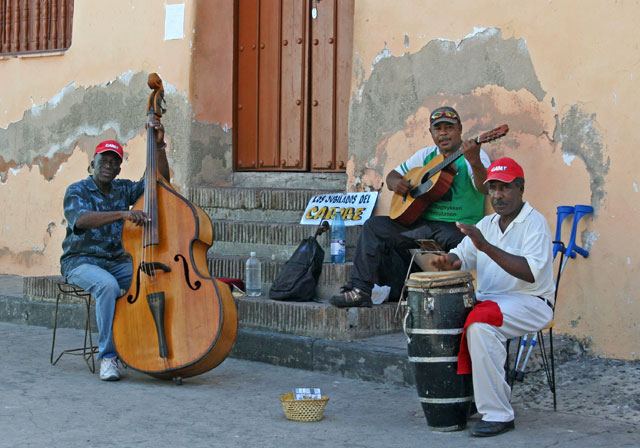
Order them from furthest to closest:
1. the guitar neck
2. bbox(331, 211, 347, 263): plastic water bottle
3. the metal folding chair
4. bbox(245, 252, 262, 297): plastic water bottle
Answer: bbox(245, 252, 262, 297): plastic water bottle < bbox(331, 211, 347, 263): plastic water bottle < the guitar neck < the metal folding chair

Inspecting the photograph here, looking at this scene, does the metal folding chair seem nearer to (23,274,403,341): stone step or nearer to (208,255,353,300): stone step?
(23,274,403,341): stone step

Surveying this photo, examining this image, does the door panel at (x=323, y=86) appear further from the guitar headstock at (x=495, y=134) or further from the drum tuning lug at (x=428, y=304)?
the drum tuning lug at (x=428, y=304)

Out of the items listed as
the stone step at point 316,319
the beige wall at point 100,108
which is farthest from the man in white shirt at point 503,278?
the beige wall at point 100,108

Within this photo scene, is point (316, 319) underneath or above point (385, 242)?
underneath

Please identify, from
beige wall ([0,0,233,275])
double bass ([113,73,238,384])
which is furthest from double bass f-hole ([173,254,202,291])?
beige wall ([0,0,233,275])

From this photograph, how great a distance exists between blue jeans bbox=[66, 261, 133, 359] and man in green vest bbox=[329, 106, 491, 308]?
4.59 ft

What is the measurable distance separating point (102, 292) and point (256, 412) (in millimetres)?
1463

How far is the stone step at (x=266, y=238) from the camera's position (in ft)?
24.0

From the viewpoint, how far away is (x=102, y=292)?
592 centimetres

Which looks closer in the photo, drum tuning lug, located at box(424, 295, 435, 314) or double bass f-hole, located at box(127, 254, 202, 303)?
drum tuning lug, located at box(424, 295, 435, 314)

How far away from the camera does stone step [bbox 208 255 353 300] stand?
6797 mm

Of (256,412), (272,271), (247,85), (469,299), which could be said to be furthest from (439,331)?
(247,85)

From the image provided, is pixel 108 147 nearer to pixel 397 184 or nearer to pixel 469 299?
pixel 397 184

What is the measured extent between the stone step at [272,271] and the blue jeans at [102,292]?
142 centimetres
